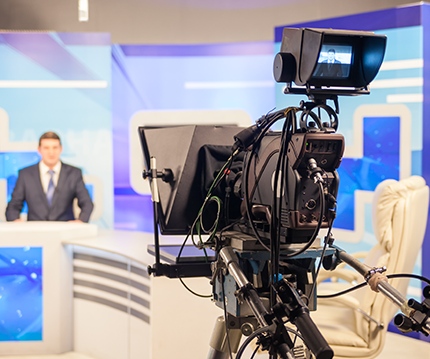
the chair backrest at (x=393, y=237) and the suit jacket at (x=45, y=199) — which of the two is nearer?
the chair backrest at (x=393, y=237)

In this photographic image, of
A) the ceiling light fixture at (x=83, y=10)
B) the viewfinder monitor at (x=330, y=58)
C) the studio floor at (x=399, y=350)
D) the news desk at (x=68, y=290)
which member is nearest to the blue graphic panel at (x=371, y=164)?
the studio floor at (x=399, y=350)

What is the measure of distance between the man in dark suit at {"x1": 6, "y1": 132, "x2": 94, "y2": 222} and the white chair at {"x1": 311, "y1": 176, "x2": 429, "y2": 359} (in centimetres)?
266

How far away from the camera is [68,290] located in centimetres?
437

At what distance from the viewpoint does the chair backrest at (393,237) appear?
10.2ft

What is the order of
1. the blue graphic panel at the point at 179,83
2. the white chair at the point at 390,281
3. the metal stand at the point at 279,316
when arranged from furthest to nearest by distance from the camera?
the blue graphic panel at the point at 179,83 < the white chair at the point at 390,281 < the metal stand at the point at 279,316

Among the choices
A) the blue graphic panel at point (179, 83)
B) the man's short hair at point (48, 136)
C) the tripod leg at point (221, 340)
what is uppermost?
the blue graphic panel at point (179, 83)

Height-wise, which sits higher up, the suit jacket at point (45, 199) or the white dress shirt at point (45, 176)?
the white dress shirt at point (45, 176)

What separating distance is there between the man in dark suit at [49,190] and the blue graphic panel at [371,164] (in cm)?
205

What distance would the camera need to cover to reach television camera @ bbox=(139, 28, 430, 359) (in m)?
1.51

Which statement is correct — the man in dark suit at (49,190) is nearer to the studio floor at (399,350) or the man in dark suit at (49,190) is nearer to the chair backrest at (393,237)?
the studio floor at (399,350)

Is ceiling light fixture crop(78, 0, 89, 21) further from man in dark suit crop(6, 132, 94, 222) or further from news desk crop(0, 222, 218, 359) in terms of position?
news desk crop(0, 222, 218, 359)

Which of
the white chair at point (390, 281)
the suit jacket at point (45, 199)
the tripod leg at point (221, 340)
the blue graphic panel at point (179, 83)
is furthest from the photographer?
the blue graphic panel at point (179, 83)

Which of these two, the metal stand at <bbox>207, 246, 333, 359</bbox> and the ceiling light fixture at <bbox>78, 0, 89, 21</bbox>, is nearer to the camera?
the metal stand at <bbox>207, 246, 333, 359</bbox>

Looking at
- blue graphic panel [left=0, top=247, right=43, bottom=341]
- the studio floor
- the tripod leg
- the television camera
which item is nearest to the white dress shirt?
blue graphic panel [left=0, top=247, right=43, bottom=341]
